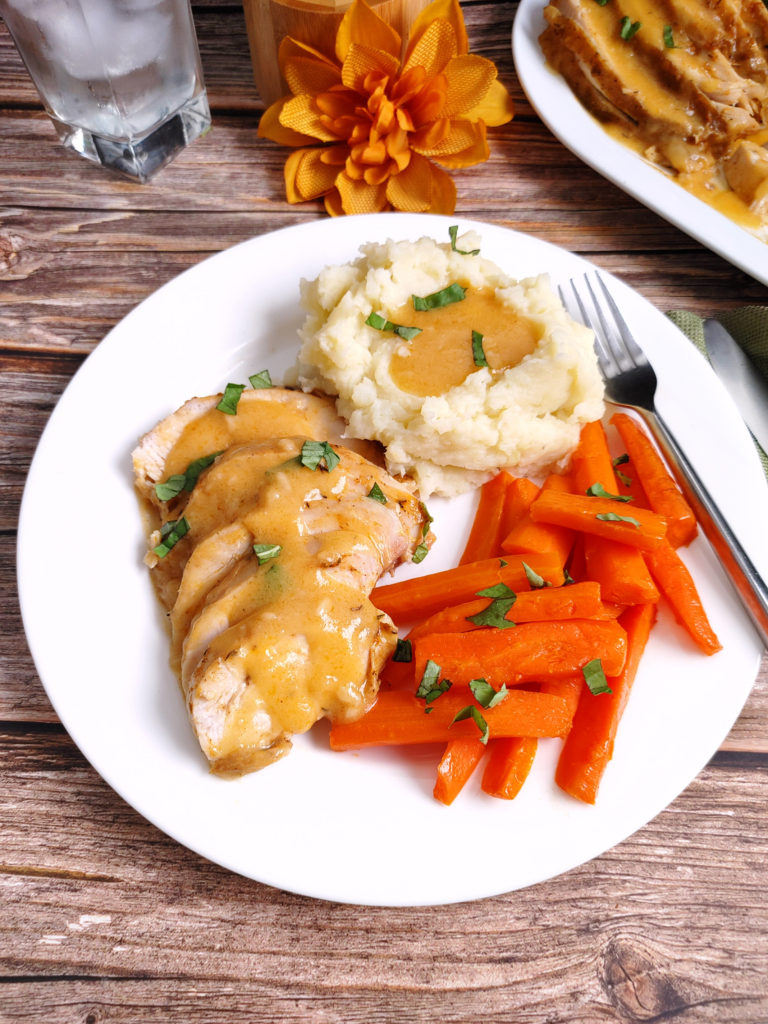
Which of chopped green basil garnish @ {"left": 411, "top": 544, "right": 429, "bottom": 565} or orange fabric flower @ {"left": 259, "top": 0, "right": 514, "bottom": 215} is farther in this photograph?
orange fabric flower @ {"left": 259, "top": 0, "right": 514, "bottom": 215}

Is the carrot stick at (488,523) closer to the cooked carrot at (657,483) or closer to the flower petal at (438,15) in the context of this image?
the cooked carrot at (657,483)

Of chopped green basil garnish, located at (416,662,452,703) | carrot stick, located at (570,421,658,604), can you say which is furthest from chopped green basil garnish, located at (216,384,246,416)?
carrot stick, located at (570,421,658,604)

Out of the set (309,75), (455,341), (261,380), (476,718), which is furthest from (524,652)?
(309,75)

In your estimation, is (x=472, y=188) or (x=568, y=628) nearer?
(x=568, y=628)

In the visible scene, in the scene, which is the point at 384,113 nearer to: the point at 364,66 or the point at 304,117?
the point at 364,66

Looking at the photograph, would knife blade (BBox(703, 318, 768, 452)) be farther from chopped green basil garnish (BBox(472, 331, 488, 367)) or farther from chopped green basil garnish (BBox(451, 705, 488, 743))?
chopped green basil garnish (BBox(451, 705, 488, 743))

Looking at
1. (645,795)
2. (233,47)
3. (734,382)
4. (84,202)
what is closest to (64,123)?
(84,202)

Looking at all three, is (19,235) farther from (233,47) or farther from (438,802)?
(438,802)
